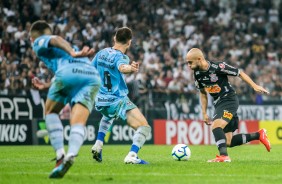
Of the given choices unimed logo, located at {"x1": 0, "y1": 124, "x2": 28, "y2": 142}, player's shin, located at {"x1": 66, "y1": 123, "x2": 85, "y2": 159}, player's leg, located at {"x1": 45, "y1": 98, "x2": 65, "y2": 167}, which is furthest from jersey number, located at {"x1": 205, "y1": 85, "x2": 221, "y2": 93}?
unimed logo, located at {"x1": 0, "y1": 124, "x2": 28, "y2": 142}

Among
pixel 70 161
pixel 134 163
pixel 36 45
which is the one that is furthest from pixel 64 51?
pixel 134 163

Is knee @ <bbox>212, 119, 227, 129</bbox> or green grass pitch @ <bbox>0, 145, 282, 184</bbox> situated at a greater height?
knee @ <bbox>212, 119, 227, 129</bbox>

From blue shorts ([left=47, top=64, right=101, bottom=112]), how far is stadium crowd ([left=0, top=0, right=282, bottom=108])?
12660mm

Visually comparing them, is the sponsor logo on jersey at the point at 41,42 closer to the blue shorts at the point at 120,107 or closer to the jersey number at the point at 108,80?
the jersey number at the point at 108,80

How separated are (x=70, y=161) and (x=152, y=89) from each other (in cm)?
1770

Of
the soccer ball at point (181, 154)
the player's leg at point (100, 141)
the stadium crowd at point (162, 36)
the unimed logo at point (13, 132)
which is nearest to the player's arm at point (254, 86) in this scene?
the soccer ball at point (181, 154)

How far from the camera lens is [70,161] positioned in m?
9.57

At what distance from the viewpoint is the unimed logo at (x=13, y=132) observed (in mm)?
22766

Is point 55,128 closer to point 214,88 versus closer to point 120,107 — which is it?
point 120,107

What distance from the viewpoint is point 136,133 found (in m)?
12.9

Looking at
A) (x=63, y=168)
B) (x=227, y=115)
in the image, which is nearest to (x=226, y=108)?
(x=227, y=115)

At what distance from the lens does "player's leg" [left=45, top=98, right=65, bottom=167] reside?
10.3 m

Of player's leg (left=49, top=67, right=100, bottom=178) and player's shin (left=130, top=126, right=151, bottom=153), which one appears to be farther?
player's shin (left=130, top=126, right=151, bottom=153)

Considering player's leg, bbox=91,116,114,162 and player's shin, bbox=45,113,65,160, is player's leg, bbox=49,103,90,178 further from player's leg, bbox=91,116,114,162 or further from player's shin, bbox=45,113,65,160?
player's leg, bbox=91,116,114,162
